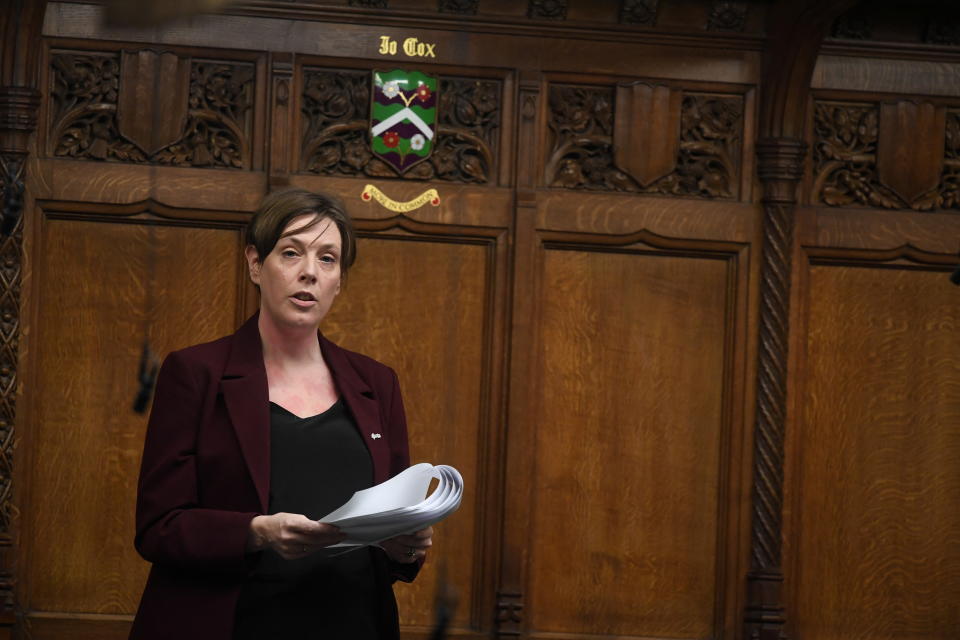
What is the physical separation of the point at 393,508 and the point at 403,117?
11.5 feet

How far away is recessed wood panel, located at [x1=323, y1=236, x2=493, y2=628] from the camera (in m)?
5.58

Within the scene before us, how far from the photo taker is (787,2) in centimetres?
557

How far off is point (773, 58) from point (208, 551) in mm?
3957

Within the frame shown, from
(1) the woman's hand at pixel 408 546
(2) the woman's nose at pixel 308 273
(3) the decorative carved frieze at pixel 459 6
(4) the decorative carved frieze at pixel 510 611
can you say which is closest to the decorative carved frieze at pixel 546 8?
(3) the decorative carved frieze at pixel 459 6

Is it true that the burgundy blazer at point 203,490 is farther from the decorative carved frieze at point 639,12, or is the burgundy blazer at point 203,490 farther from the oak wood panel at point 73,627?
the decorative carved frieze at point 639,12

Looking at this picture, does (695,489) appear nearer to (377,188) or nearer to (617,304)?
(617,304)

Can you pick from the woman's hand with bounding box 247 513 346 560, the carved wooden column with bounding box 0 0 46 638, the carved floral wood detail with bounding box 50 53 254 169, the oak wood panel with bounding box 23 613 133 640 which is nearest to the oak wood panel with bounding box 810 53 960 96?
the carved floral wood detail with bounding box 50 53 254 169

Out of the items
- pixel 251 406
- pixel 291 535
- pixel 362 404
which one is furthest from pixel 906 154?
pixel 291 535

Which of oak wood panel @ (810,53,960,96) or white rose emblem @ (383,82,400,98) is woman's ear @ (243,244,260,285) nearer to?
white rose emblem @ (383,82,400,98)

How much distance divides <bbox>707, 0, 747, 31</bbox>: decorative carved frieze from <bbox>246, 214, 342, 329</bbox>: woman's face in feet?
11.5

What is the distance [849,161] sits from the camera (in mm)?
5832

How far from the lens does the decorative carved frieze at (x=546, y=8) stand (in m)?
5.66

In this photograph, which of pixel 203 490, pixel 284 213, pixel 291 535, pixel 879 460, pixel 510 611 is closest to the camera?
pixel 291 535

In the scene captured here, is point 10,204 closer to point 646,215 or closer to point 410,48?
point 410,48
